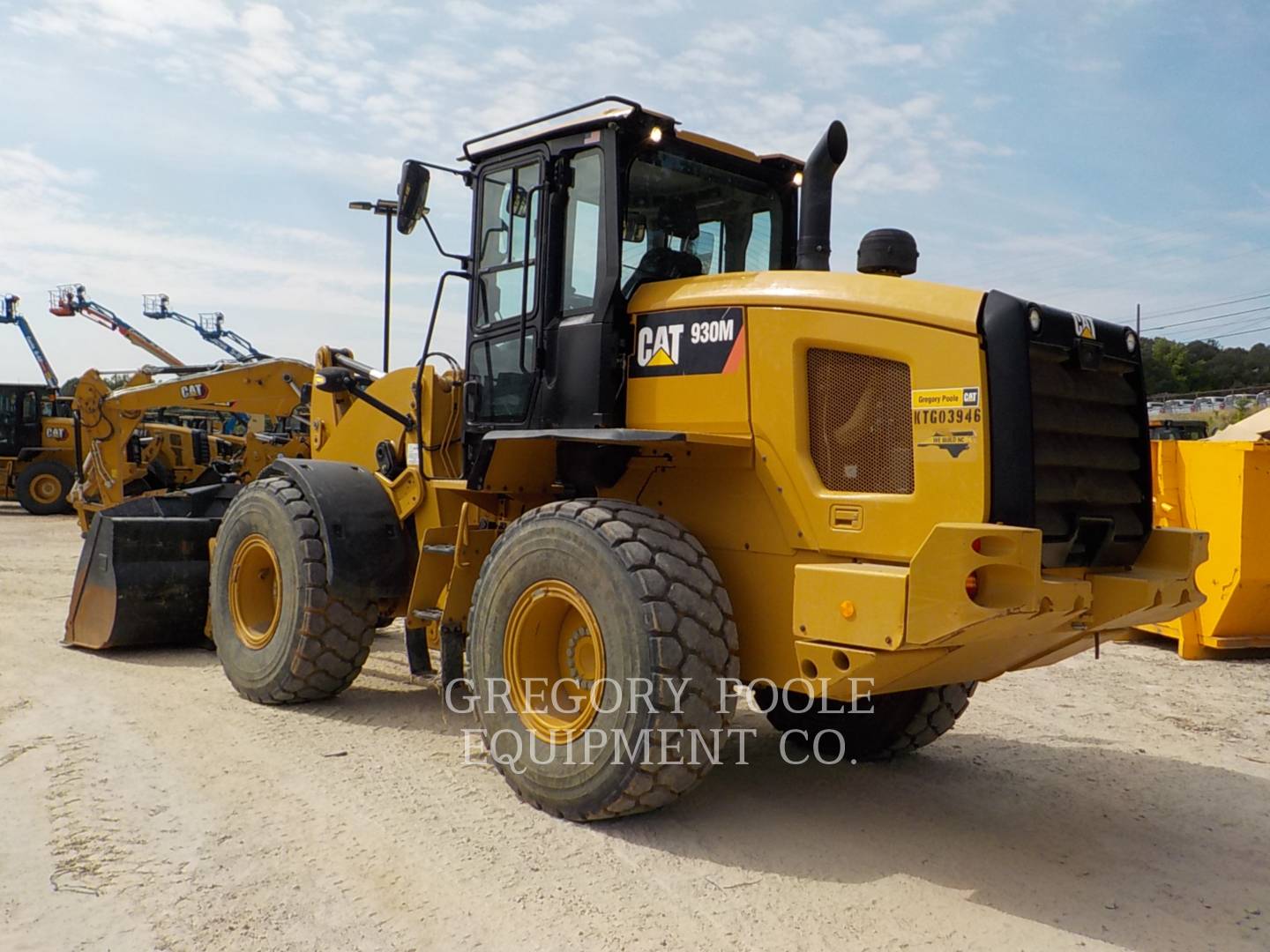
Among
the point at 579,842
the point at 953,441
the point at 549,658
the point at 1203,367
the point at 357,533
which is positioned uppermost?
the point at 1203,367

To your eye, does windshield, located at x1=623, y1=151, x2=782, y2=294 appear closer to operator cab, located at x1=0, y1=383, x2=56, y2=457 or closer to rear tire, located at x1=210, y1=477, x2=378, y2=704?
rear tire, located at x1=210, y1=477, x2=378, y2=704

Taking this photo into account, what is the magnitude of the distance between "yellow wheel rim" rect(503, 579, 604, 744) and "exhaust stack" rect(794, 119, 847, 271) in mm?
1877

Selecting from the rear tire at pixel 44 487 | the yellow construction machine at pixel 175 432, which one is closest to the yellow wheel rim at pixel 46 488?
the rear tire at pixel 44 487

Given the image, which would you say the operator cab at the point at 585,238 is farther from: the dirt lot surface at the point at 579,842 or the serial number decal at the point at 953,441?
the dirt lot surface at the point at 579,842

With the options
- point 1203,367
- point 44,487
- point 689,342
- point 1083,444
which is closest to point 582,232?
point 689,342

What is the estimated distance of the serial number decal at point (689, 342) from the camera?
4438 mm

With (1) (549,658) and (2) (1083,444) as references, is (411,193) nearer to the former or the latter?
(1) (549,658)

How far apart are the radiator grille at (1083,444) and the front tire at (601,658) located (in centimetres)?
127

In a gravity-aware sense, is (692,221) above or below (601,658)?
above

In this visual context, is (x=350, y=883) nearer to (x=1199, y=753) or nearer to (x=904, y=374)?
(x=904, y=374)

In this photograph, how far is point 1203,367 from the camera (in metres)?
49.4

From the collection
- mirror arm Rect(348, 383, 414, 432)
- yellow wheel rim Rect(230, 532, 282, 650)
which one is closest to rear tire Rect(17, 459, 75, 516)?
yellow wheel rim Rect(230, 532, 282, 650)

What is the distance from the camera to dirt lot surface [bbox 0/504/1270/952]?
11.3 ft

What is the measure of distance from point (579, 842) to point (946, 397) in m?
2.14
